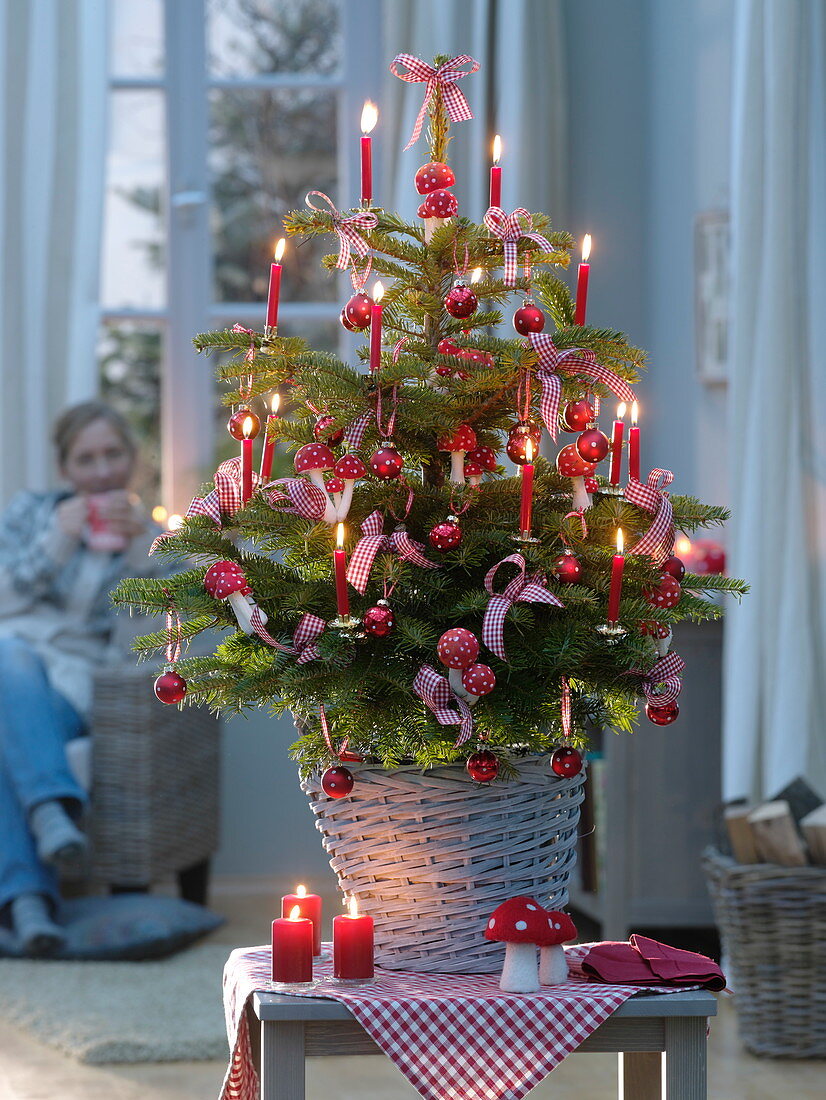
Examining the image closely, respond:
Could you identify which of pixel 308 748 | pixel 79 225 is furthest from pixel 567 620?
pixel 79 225

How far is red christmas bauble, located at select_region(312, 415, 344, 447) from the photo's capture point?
53.9 inches

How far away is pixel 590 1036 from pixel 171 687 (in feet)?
1.52

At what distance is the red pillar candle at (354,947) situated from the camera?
1296mm

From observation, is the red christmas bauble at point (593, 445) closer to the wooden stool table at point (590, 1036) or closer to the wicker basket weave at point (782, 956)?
the wooden stool table at point (590, 1036)

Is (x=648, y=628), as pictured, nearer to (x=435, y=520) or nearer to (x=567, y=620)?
(x=567, y=620)

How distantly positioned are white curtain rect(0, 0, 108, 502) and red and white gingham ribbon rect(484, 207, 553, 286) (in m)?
2.55

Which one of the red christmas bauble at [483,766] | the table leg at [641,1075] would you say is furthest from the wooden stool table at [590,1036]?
the red christmas bauble at [483,766]

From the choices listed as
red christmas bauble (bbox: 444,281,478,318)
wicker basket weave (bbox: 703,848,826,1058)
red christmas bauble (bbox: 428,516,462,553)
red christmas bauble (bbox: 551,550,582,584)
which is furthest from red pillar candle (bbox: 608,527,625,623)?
wicker basket weave (bbox: 703,848,826,1058)

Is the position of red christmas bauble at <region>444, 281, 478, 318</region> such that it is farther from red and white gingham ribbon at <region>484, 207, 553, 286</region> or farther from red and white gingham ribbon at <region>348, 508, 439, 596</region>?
red and white gingham ribbon at <region>348, 508, 439, 596</region>

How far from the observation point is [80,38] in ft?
12.6

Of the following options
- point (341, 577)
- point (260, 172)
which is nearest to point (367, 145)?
point (341, 577)

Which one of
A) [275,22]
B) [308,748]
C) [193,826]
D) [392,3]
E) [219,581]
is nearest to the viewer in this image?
[219,581]

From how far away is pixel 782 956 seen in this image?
7.93 ft

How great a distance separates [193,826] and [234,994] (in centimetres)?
215
